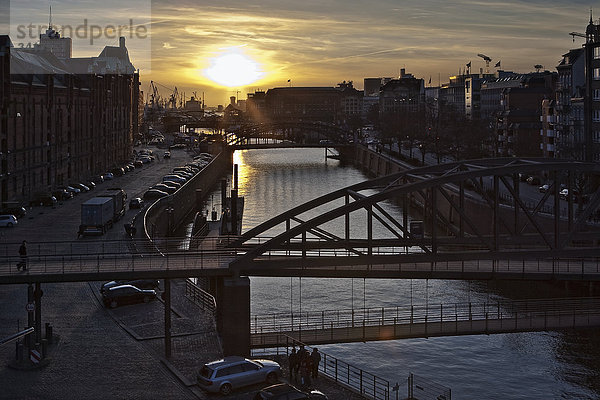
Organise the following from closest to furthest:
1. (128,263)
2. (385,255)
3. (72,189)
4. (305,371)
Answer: (305,371) → (385,255) → (128,263) → (72,189)

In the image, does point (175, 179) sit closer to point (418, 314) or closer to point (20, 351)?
point (418, 314)

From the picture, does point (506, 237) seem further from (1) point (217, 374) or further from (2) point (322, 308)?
(1) point (217, 374)

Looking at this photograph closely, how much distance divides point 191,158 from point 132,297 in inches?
3497

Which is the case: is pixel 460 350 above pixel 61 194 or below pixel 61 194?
below

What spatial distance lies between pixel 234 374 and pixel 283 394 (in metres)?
2.29

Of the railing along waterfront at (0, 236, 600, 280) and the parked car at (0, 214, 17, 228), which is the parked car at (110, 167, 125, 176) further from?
the railing along waterfront at (0, 236, 600, 280)

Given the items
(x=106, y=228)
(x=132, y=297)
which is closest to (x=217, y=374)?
(x=132, y=297)

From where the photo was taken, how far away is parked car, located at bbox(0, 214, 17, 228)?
48344 mm

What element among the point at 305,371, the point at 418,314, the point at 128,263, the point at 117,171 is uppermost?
the point at 117,171

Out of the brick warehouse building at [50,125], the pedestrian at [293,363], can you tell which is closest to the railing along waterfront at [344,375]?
the pedestrian at [293,363]

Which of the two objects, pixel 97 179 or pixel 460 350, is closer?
pixel 460 350

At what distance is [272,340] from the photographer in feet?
86.5

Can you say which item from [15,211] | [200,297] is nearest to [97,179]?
[15,211]

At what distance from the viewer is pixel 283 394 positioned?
2028cm
